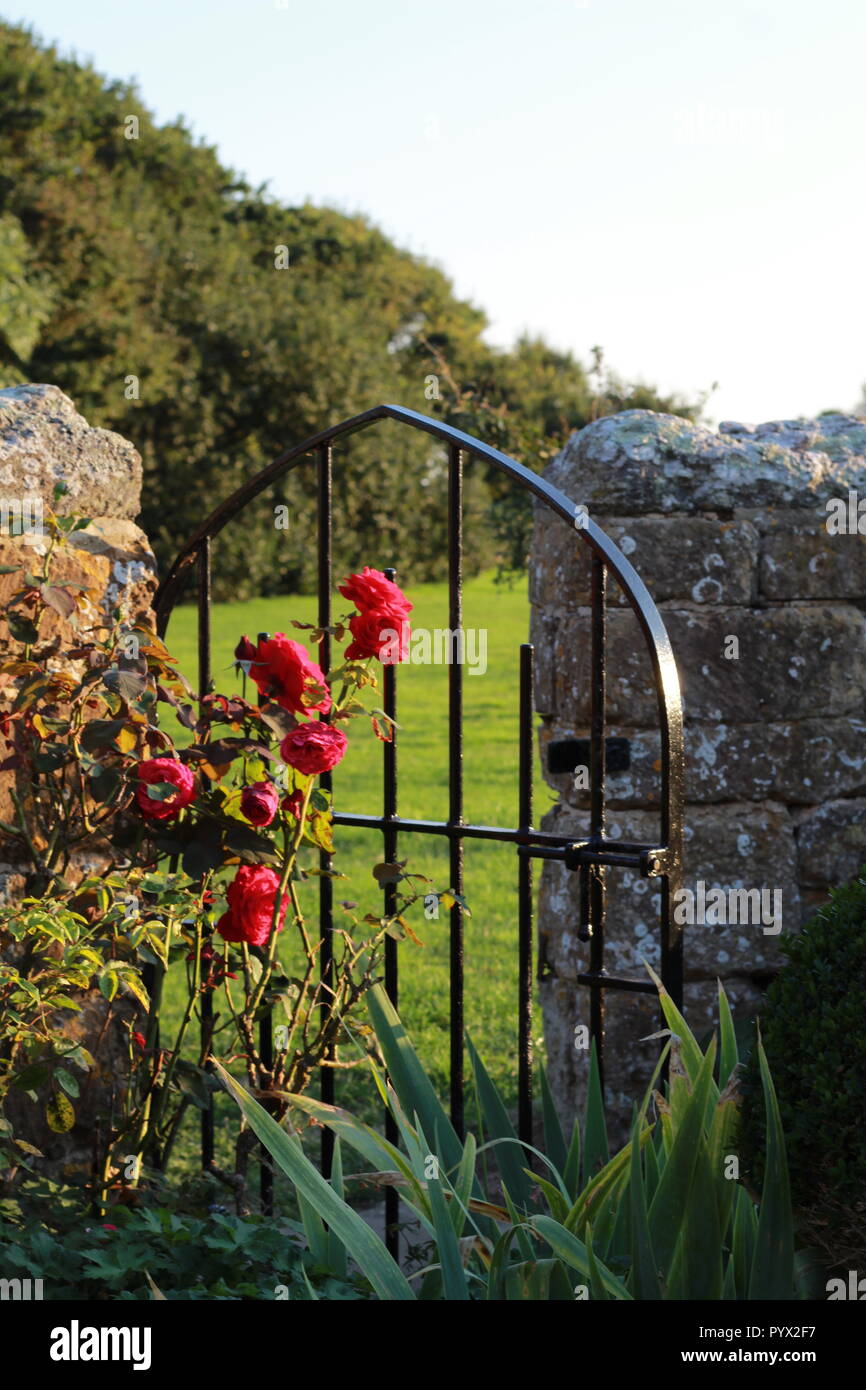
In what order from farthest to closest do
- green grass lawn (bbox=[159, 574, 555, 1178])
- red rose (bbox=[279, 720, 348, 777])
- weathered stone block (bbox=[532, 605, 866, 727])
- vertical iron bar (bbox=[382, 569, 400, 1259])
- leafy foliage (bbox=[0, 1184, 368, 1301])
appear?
green grass lawn (bbox=[159, 574, 555, 1178]) → weathered stone block (bbox=[532, 605, 866, 727]) → vertical iron bar (bbox=[382, 569, 400, 1259]) → red rose (bbox=[279, 720, 348, 777]) → leafy foliage (bbox=[0, 1184, 368, 1301])

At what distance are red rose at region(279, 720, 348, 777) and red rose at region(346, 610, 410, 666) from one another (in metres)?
0.20

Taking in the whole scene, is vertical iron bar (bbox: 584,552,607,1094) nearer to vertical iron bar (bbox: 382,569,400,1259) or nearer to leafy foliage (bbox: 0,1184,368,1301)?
vertical iron bar (bbox: 382,569,400,1259)

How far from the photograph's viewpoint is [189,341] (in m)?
15.8

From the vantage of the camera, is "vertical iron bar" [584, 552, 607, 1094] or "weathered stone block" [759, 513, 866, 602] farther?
"weathered stone block" [759, 513, 866, 602]

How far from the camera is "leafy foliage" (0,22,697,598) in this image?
48.8 feet

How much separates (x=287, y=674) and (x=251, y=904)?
43cm

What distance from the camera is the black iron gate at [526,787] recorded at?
2.32m

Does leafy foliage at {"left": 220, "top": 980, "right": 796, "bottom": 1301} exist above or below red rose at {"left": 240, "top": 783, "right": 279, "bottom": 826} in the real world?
below

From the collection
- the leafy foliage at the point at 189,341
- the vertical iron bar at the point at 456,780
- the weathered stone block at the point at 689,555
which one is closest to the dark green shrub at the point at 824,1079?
the vertical iron bar at the point at 456,780

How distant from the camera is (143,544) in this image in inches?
112

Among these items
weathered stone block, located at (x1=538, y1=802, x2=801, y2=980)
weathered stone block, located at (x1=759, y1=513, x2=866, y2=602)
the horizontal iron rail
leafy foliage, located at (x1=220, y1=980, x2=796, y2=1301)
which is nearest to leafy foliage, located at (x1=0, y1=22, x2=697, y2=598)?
weathered stone block, located at (x1=759, y1=513, x2=866, y2=602)

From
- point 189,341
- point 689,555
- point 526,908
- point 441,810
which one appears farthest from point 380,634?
point 189,341
